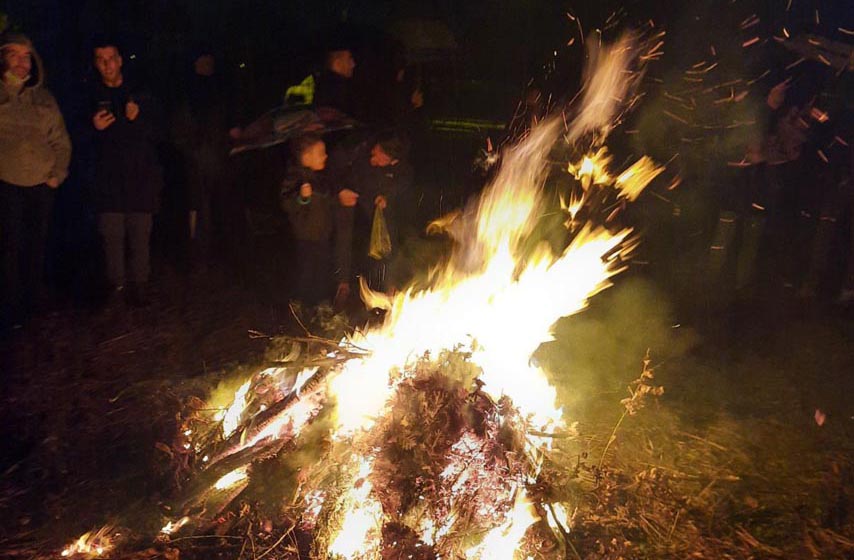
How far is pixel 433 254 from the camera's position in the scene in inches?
309

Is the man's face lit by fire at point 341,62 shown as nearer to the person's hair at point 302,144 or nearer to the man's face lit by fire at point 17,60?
the person's hair at point 302,144

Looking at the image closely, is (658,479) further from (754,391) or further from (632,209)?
(632,209)

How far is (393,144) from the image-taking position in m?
6.75

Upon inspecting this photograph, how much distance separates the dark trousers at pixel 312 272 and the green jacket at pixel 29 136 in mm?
2248

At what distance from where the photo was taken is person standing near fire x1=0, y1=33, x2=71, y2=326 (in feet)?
18.8

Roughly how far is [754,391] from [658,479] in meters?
1.91

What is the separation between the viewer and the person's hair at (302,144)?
632 centimetres

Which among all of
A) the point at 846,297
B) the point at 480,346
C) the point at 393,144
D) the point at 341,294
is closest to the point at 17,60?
the point at 393,144

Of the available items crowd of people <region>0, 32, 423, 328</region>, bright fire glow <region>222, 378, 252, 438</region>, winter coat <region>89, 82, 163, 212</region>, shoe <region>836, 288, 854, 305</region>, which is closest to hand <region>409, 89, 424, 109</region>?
crowd of people <region>0, 32, 423, 328</region>

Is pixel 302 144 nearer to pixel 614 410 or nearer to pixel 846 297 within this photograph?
pixel 614 410

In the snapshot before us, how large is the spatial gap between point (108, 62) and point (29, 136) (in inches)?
35.9

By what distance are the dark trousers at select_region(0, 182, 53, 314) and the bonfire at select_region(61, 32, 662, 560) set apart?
2.90m

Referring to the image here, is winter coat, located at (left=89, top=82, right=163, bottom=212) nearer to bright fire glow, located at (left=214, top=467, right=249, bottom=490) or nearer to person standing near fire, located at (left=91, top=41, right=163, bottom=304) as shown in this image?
person standing near fire, located at (left=91, top=41, right=163, bottom=304)

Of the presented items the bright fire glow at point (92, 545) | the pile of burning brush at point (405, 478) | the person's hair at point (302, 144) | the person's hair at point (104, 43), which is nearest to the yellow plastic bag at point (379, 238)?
the person's hair at point (302, 144)
